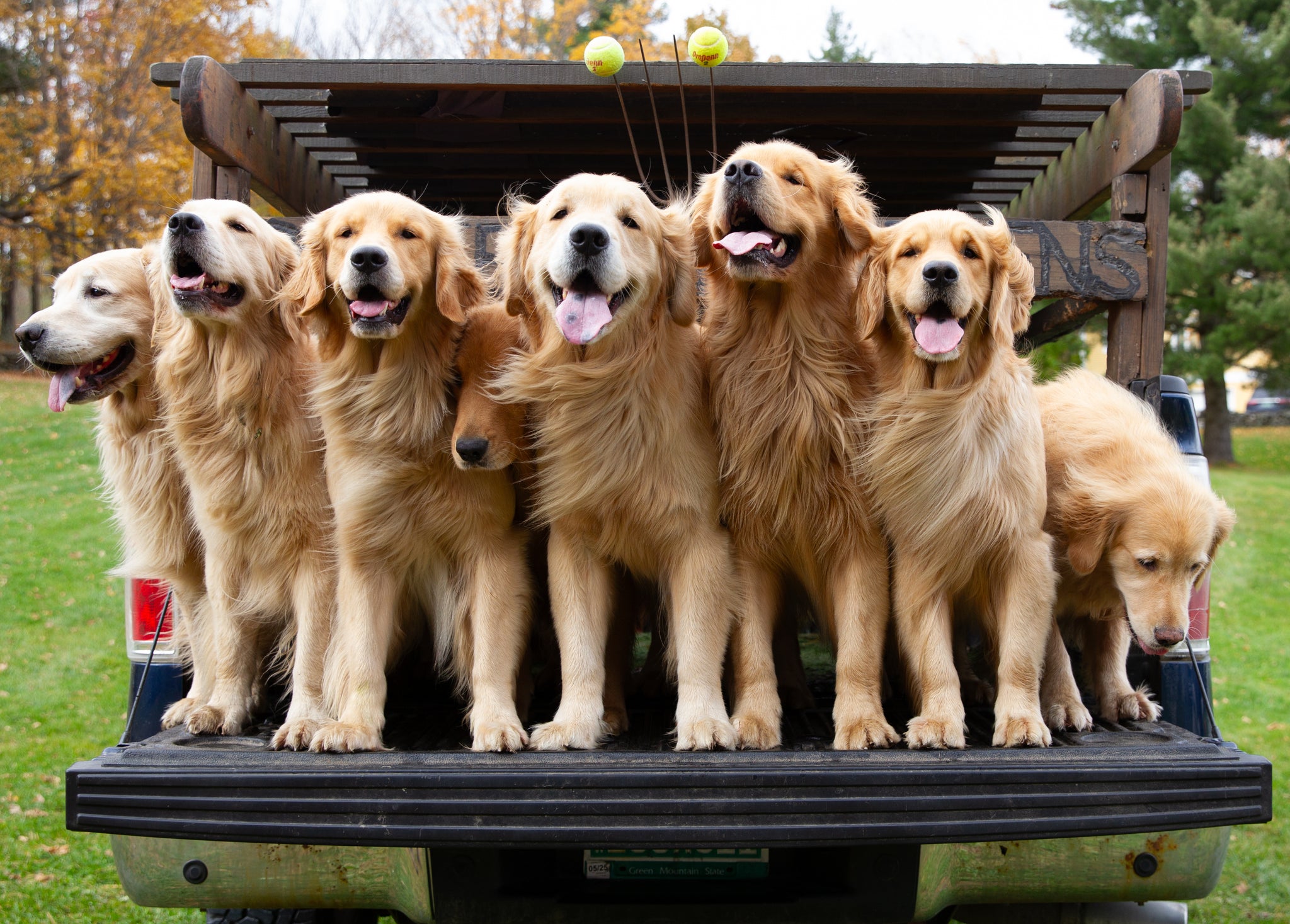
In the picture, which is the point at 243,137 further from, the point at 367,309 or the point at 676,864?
the point at 676,864

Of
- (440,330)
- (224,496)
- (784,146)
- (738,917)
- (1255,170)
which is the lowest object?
(738,917)

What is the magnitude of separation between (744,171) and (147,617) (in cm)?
247

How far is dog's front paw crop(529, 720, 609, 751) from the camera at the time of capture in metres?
2.75

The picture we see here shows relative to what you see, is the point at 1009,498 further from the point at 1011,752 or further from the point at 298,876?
the point at 298,876

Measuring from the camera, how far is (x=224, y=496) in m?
3.08

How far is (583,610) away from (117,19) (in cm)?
1972

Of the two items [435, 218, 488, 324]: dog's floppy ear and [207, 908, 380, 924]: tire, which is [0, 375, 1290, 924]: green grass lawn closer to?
[207, 908, 380, 924]: tire

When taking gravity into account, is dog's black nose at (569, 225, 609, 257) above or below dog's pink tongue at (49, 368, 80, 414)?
above

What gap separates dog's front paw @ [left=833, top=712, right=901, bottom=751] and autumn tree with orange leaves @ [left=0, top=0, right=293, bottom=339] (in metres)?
17.2

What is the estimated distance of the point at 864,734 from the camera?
2777mm

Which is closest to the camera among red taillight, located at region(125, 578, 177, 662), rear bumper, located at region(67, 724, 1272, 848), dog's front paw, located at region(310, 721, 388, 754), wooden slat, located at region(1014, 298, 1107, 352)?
rear bumper, located at region(67, 724, 1272, 848)

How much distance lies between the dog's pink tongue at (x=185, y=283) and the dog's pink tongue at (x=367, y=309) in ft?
1.66

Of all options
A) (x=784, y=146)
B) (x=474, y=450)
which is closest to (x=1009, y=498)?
(x=784, y=146)

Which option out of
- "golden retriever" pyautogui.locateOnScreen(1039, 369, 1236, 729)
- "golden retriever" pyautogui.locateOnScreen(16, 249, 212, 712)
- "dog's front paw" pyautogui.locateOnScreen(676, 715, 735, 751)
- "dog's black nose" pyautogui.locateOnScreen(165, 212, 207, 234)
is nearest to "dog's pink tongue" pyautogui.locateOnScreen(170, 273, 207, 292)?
"dog's black nose" pyautogui.locateOnScreen(165, 212, 207, 234)
